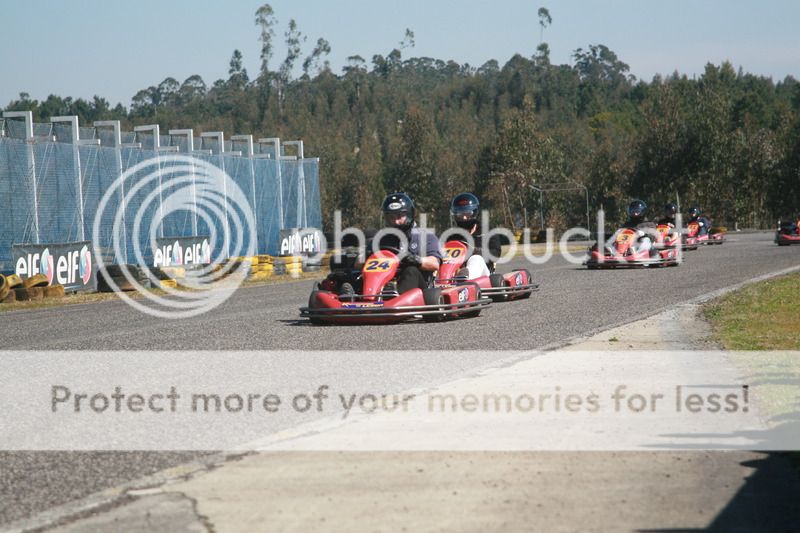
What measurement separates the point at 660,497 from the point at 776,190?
265ft

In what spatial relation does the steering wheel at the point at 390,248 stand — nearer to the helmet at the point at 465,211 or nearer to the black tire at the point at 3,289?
the helmet at the point at 465,211

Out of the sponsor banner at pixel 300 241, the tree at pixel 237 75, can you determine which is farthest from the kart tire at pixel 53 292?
the tree at pixel 237 75

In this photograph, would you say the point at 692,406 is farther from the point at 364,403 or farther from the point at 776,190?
the point at 776,190

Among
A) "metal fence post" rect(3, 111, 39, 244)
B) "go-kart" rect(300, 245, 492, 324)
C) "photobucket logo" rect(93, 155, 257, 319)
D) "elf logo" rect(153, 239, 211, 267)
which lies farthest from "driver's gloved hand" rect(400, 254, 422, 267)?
"elf logo" rect(153, 239, 211, 267)

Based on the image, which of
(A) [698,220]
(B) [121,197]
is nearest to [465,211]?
(B) [121,197]

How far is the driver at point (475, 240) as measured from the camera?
1570 cm

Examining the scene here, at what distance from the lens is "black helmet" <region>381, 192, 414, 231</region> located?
13.8 metres

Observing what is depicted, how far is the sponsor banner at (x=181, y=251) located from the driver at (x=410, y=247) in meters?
17.4

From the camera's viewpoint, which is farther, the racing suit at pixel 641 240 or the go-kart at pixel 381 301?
the racing suit at pixel 641 240

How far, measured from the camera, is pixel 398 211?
45.4 feet

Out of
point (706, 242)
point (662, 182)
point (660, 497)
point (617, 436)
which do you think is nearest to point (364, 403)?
point (617, 436)

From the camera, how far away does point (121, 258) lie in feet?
99.7

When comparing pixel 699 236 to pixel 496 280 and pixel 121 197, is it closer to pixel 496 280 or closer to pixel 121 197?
pixel 121 197

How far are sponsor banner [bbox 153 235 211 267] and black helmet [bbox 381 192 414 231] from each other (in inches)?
683
